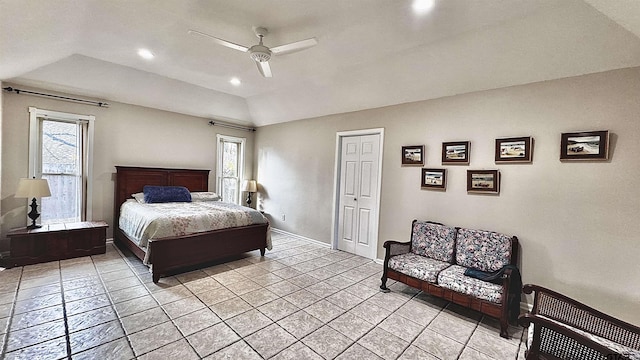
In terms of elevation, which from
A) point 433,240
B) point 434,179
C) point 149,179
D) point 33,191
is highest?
point 434,179

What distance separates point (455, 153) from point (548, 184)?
1.03m

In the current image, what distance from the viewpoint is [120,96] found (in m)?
4.63

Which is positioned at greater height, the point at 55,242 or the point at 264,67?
the point at 264,67

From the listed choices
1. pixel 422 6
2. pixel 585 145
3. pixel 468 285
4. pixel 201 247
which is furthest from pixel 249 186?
pixel 585 145

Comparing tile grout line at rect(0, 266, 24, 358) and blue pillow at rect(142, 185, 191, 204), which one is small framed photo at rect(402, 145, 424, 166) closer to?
blue pillow at rect(142, 185, 191, 204)

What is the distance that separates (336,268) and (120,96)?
478 centimetres

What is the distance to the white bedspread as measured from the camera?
3.38 metres

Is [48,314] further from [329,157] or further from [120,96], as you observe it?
[329,157]

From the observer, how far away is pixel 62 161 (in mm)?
4352

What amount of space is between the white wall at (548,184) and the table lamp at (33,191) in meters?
5.06

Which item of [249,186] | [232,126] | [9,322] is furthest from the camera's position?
[249,186]

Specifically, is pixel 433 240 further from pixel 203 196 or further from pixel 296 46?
pixel 203 196

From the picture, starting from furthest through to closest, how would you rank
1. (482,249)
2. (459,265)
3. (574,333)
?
(459,265) < (482,249) < (574,333)

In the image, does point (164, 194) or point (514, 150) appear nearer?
point (514, 150)
